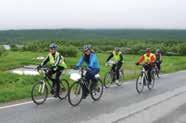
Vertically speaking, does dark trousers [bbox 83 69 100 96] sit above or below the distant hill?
above

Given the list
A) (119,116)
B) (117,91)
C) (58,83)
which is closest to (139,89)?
(117,91)

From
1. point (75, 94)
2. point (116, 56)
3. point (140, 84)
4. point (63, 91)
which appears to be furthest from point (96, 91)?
point (116, 56)

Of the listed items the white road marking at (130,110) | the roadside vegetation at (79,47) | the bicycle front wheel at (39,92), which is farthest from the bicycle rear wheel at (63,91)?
the white road marking at (130,110)

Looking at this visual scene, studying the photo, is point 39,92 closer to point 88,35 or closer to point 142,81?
point 142,81

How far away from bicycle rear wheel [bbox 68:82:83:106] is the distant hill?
4118 inches

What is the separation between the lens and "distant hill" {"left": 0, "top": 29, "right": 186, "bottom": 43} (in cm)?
12581

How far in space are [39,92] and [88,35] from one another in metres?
144

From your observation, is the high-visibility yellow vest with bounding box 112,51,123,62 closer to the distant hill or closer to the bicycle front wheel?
the bicycle front wheel

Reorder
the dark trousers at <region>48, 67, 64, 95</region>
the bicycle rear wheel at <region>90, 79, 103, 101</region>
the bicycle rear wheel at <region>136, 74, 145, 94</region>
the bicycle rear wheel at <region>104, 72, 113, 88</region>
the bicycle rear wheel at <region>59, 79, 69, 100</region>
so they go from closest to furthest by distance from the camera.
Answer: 1. the dark trousers at <region>48, 67, 64, 95</region>
2. the bicycle rear wheel at <region>59, 79, 69, 100</region>
3. the bicycle rear wheel at <region>90, 79, 103, 101</region>
4. the bicycle rear wheel at <region>136, 74, 145, 94</region>
5. the bicycle rear wheel at <region>104, 72, 113, 88</region>

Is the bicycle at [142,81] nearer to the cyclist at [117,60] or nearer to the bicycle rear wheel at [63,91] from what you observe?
the cyclist at [117,60]

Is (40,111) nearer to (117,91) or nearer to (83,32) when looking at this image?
(117,91)

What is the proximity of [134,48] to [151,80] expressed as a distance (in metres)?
76.2

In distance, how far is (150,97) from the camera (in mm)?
17297

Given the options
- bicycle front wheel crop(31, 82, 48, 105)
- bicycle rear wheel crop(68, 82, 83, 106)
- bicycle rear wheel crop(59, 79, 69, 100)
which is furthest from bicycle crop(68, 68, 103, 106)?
bicycle front wheel crop(31, 82, 48, 105)
